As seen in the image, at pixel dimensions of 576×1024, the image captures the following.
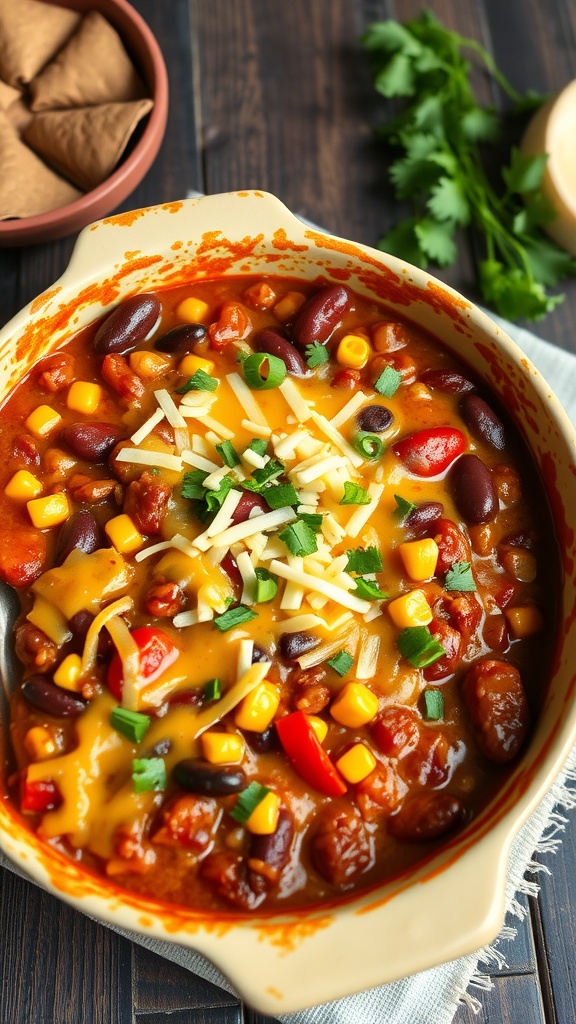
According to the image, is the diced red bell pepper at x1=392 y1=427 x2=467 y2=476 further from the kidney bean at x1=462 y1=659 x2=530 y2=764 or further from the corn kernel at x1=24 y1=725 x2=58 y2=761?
the corn kernel at x1=24 y1=725 x2=58 y2=761

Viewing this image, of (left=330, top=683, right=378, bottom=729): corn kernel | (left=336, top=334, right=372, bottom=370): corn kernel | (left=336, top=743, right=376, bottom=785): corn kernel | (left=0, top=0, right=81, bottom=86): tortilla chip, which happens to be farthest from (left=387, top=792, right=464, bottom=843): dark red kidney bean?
(left=0, top=0, right=81, bottom=86): tortilla chip

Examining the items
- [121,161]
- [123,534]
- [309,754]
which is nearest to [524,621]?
[309,754]

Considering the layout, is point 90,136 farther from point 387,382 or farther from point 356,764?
point 356,764

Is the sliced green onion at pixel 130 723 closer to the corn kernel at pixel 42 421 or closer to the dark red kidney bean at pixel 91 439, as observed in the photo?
the dark red kidney bean at pixel 91 439

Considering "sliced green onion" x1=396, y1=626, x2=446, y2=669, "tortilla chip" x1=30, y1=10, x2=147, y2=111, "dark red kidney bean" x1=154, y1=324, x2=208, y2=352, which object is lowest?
"sliced green onion" x1=396, y1=626, x2=446, y2=669

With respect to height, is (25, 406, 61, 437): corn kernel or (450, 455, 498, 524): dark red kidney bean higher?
(25, 406, 61, 437): corn kernel

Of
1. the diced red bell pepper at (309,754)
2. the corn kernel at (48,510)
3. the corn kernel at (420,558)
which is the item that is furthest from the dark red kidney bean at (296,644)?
the corn kernel at (48,510)
